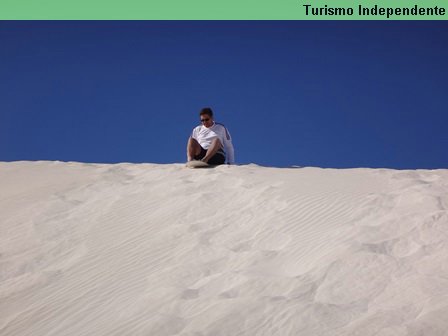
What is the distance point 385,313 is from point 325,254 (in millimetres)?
1001

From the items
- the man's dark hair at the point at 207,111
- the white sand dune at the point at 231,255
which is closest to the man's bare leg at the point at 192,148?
the man's dark hair at the point at 207,111

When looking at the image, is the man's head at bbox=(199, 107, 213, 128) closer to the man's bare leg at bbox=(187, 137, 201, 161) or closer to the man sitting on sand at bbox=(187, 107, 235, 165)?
the man sitting on sand at bbox=(187, 107, 235, 165)

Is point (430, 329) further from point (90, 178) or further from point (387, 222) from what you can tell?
point (90, 178)

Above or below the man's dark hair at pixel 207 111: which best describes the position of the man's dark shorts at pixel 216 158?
below

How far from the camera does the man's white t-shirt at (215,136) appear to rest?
7.20 meters

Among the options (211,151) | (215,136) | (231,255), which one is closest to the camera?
(231,255)

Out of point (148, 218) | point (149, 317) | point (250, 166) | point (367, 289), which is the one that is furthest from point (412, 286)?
point (250, 166)

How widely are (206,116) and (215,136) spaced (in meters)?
0.33

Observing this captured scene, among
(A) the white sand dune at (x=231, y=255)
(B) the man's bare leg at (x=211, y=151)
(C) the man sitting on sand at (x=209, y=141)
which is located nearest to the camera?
(A) the white sand dune at (x=231, y=255)

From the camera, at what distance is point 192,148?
7.21m

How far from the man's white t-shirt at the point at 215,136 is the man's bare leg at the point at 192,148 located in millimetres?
89

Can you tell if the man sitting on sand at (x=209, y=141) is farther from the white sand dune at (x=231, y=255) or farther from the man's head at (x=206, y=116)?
the white sand dune at (x=231, y=255)

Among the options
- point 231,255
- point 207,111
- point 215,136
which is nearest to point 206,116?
point 207,111

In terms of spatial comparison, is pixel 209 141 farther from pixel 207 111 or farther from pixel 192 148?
pixel 207 111
